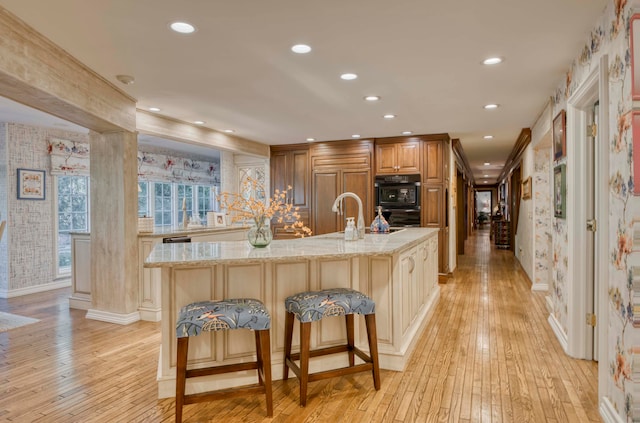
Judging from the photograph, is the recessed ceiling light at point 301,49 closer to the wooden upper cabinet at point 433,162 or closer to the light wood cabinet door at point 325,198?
the wooden upper cabinet at point 433,162

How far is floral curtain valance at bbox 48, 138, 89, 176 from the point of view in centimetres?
585

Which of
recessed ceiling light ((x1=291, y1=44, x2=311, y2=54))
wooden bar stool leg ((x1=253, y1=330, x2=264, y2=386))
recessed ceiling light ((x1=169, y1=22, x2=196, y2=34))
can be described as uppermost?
recessed ceiling light ((x1=169, y1=22, x2=196, y2=34))

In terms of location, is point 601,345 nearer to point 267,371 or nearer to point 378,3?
point 267,371

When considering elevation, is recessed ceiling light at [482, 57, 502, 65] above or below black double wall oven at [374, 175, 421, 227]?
above

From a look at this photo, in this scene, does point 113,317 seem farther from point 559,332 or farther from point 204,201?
point 204,201

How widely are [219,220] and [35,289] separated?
8.90ft

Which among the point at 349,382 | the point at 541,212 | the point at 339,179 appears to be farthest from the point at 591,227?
the point at 339,179

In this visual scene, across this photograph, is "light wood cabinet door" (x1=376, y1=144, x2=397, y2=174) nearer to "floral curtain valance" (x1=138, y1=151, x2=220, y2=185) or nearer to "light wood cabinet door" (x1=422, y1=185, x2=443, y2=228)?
"light wood cabinet door" (x1=422, y1=185, x2=443, y2=228)

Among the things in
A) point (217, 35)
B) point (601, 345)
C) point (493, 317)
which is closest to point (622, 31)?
point (601, 345)

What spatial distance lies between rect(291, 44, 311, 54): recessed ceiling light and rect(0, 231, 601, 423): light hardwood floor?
7.38 feet

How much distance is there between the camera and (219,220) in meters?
5.86

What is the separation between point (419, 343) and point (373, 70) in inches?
90.7

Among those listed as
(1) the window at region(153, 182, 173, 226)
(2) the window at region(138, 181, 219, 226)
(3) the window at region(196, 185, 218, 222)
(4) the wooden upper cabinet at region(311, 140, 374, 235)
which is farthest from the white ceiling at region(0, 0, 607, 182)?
(3) the window at region(196, 185, 218, 222)

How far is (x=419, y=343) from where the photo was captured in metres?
3.39
